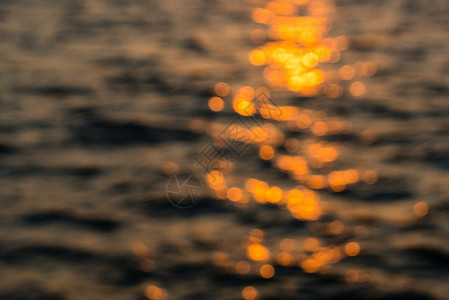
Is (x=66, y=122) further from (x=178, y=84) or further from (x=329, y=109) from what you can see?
(x=329, y=109)

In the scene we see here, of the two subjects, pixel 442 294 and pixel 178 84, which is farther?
pixel 178 84

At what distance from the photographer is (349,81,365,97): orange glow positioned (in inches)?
296

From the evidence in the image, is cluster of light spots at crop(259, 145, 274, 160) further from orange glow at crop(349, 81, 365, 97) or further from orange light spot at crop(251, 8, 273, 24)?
orange light spot at crop(251, 8, 273, 24)

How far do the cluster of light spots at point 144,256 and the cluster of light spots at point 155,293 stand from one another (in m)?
0.21

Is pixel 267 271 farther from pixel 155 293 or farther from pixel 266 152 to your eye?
pixel 266 152

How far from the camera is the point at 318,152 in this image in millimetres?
6199

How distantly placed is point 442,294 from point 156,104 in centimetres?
386

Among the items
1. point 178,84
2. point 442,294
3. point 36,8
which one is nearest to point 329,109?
point 178,84

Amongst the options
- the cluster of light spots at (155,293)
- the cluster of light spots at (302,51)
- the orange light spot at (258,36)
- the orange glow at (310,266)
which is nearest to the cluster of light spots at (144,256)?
the cluster of light spots at (155,293)

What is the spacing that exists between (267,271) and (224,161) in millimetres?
1713

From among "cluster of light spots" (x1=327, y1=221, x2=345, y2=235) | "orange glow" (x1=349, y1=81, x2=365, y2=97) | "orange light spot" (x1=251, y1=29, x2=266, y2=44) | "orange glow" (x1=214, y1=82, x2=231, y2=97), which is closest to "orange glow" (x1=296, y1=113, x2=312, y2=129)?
"orange glow" (x1=349, y1=81, x2=365, y2=97)

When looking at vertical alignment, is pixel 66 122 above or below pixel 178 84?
below

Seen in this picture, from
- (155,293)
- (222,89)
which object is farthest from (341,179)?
(222,89)

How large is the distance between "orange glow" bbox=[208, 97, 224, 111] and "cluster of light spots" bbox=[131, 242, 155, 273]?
2.65 meters
